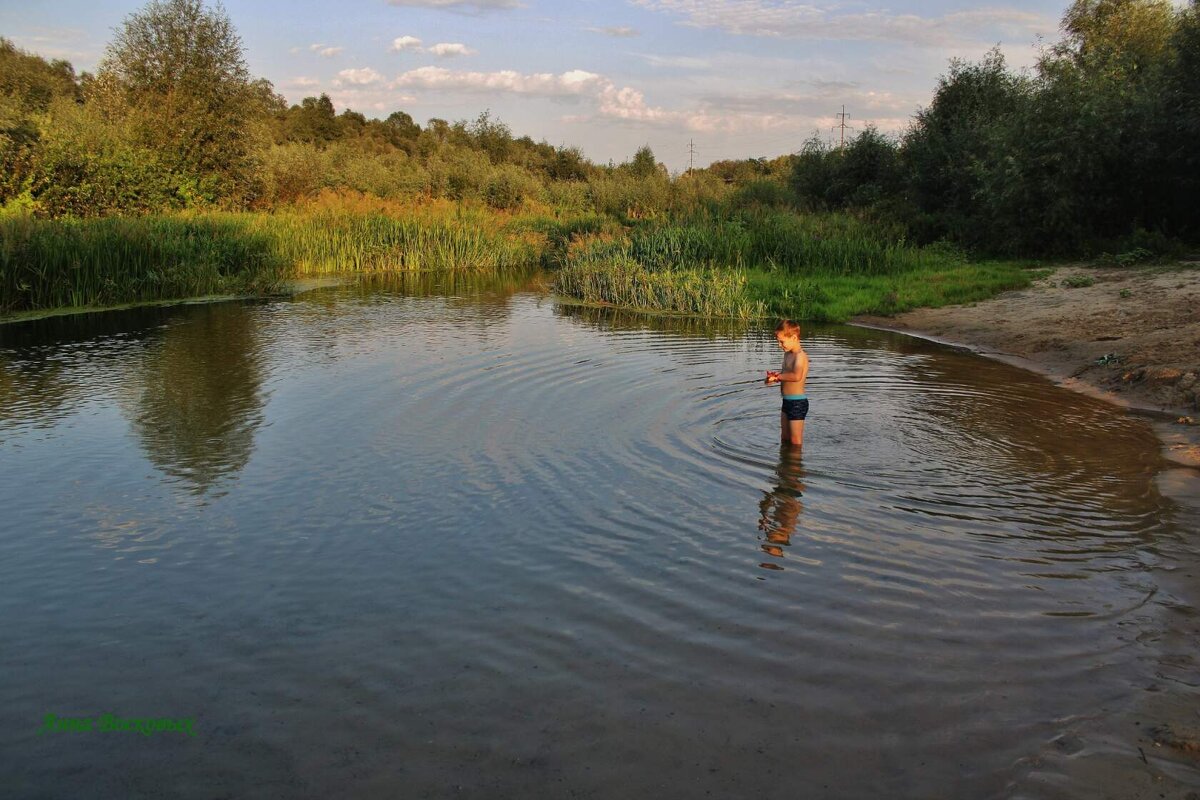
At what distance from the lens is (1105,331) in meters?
14.4

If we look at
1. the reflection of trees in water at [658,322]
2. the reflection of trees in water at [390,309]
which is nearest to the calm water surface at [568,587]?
the reflection of trees in water at [390,309]

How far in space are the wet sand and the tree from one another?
25.8 m

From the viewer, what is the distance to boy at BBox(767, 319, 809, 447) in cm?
871

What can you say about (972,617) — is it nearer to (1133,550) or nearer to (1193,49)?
(1133,550)

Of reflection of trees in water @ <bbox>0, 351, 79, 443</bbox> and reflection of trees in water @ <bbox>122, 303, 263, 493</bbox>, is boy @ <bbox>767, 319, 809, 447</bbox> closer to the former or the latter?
reflection of trees in water @ <bbox>122, 303, 263, 493</bbox>

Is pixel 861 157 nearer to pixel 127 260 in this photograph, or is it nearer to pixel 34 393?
pixel 127 260

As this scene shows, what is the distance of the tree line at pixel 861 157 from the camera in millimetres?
22391

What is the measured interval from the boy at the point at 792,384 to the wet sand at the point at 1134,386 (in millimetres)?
3256

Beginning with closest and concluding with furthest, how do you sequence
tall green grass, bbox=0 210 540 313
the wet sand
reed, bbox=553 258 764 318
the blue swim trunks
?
the wet sand
the blue swim trunks
tall green grass, bbox=0 210 540 313
reed, bbox=553 258 764 318

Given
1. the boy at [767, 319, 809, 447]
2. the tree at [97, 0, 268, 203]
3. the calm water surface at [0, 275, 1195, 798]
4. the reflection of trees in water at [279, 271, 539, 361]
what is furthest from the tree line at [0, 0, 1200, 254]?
the boy at [767, 319, 809, 447]

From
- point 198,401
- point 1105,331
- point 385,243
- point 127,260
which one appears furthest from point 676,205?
point 198,401

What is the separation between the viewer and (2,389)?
11852mm

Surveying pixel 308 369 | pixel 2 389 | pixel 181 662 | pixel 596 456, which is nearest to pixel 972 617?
pixel 596 456

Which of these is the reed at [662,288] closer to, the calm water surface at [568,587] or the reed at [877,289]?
the reed at [877,289]
